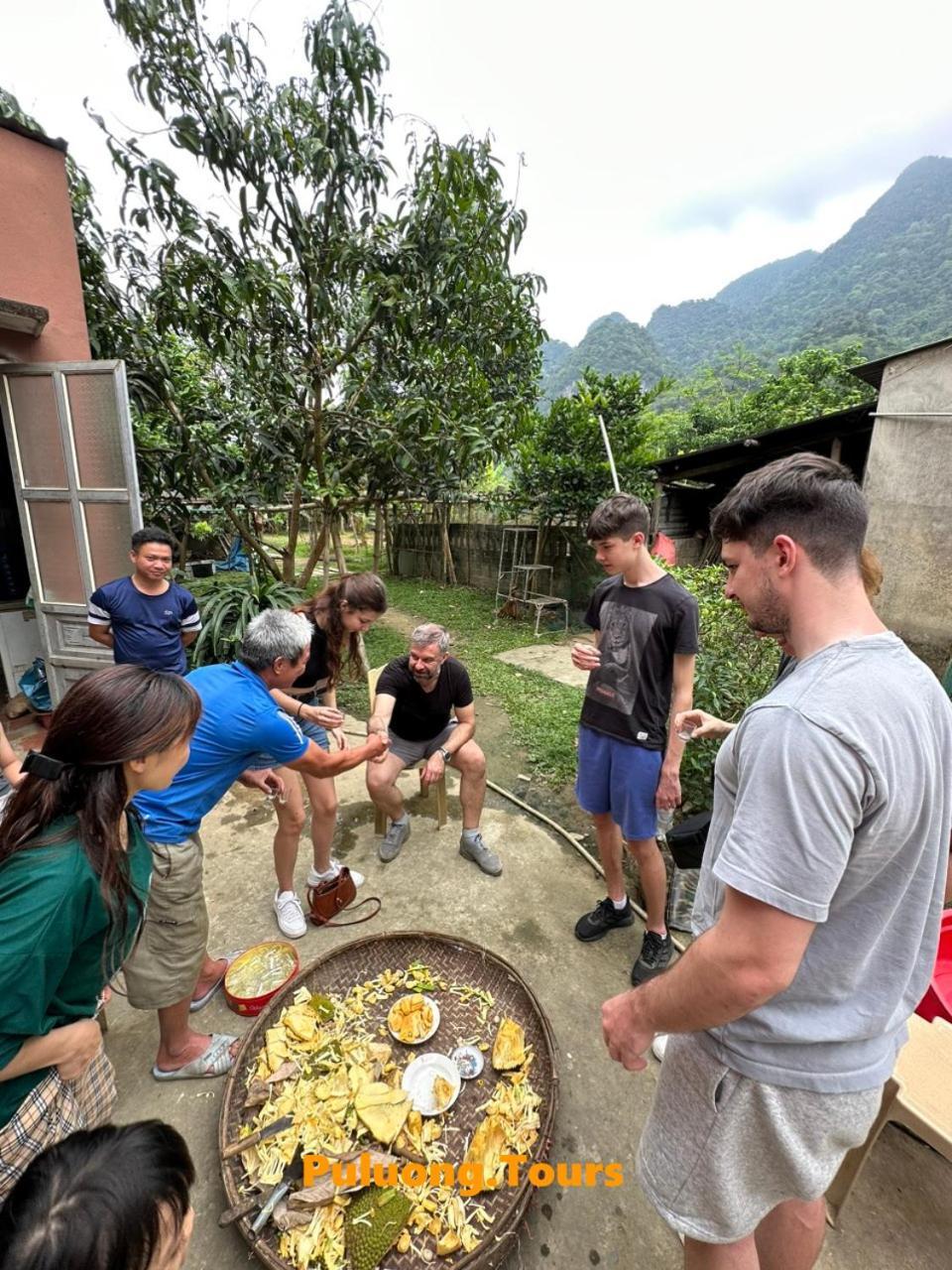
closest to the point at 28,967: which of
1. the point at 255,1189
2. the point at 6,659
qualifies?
the point at 255,1189

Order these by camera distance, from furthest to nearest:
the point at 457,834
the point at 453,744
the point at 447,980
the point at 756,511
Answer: the point at 457,834
the point at 453,744
the point at 447,980
the point at 756,511

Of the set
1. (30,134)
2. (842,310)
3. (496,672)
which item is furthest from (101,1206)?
(842,310)

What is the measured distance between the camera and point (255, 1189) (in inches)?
64.0

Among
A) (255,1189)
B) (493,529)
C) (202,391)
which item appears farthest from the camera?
(493,529)

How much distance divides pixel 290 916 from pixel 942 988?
2791mm

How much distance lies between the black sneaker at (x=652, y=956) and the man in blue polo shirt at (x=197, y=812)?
1.80 m

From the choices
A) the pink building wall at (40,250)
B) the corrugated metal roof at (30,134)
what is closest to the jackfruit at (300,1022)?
the pink building wall at (40,250)

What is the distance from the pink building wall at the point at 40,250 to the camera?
358 centimetres

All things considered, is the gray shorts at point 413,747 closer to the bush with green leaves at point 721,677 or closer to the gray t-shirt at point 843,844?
the bush with green leaves at point 721,677

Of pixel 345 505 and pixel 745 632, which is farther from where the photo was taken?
pixel 345 505

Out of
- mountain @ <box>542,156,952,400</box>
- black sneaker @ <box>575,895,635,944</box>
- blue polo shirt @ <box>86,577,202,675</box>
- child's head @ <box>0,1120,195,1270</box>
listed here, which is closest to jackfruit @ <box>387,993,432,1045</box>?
black sneaker @ <box>575,895,635,944</box>

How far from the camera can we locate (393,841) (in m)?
3.37

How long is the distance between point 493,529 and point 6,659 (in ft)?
30.0

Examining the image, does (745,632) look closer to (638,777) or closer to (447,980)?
(638,777)
